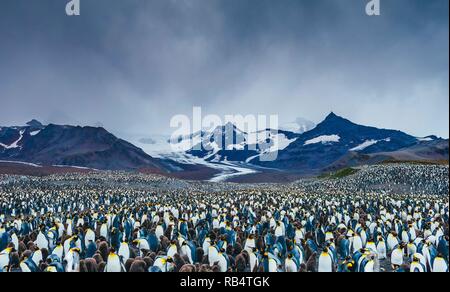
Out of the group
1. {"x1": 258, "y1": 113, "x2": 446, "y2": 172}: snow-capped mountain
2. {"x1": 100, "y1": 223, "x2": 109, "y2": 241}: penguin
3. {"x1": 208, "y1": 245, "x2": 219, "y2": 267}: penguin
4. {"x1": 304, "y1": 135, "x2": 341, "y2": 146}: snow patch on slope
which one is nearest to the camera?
{"x1": 208, "y1": 245, "x2": 219, "y2": 267}: penguin

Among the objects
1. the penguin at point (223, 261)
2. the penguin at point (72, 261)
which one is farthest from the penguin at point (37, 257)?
the penguin at point (223, 261)

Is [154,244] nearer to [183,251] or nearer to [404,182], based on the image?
[183,251]

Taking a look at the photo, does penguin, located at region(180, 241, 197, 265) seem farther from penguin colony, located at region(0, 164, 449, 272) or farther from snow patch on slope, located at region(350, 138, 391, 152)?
snow patch on slope, located at region(350, 138, 391, 152)

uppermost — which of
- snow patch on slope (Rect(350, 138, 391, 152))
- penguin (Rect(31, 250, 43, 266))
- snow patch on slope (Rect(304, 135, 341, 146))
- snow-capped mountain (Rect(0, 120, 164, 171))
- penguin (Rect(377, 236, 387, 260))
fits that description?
snow patch on slope (Rect(304, 135, 341, 146))

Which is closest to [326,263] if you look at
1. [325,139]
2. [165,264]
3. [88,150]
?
[165,264]

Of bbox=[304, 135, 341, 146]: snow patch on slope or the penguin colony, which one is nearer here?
the penguin colony

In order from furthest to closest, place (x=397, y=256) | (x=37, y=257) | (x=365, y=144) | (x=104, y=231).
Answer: (x=365, y=144)
(x=104, y=231)
(x=397, y=256)
(x=37, y=257)

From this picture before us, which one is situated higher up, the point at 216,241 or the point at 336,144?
the point at 336,144

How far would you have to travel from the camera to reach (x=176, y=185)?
40719 mm

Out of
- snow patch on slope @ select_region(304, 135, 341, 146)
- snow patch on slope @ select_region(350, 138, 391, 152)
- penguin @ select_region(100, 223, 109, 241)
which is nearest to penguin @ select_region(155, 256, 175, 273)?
penguin @ select_region(100, 223, 109, 241)

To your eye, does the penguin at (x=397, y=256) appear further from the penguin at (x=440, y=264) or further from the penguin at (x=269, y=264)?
the penguin at (x=269, y=264)

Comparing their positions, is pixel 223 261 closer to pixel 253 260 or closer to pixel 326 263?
pixel 253 260

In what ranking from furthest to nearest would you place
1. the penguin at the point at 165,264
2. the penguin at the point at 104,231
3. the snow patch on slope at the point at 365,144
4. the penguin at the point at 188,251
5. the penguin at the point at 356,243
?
1. the snow patch on slope at the point at 365,144
2. the penguin at the point at 104,231
3. the penguin at the point at 356,243
4. the penguin at the point at 188,251
5. the penguin at the point at 165,264
